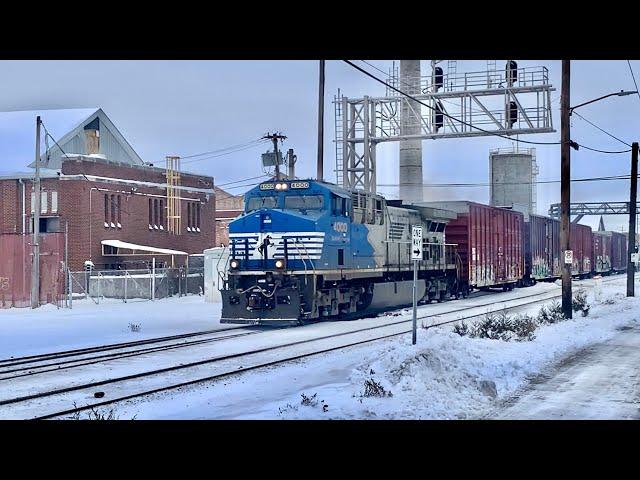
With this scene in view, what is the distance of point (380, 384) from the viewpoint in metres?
12.4

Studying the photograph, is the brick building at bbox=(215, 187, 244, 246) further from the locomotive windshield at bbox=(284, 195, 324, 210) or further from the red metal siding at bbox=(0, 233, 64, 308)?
the locomotive windshield at bbox=(284, 195, 324, 210)

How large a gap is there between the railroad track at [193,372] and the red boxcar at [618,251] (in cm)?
5167

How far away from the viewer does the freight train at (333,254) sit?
73.0ft

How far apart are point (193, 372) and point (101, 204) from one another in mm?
29885

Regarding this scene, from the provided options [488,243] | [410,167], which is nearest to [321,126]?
[488,243]

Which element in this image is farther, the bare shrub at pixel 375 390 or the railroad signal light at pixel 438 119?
the railroad signal light at pixel 438 119

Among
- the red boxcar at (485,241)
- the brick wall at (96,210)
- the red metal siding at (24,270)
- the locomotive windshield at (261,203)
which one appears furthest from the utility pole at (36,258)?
the red boxcar at (485,241)

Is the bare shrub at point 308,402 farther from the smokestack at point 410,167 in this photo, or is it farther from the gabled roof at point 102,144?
the smokestack at point 410,167

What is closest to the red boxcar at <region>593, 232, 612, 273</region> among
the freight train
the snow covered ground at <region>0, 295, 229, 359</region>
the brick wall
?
the freight train
